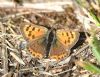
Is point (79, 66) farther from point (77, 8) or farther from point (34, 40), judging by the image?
point (77, 8)

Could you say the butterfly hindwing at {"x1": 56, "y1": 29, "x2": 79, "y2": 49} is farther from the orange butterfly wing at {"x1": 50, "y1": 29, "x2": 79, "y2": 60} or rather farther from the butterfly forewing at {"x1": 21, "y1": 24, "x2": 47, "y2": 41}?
the butterfly forewing at {"x1": 21, "y1": 24, "x2": 47, "y2": 41}

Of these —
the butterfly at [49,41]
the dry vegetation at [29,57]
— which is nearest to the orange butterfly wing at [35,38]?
the butterfly at [49,41]

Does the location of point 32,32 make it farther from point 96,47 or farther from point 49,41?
point 96,47

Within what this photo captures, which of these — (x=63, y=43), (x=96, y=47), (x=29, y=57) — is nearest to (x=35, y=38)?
(x=29, y=57)

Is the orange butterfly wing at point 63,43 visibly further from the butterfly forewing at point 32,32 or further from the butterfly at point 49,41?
the butterfly forewing at point 32,32

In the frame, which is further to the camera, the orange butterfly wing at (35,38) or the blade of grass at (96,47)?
the orange butterfly wing at (35,38)

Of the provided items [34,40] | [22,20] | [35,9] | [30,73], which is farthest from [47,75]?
[35,9]

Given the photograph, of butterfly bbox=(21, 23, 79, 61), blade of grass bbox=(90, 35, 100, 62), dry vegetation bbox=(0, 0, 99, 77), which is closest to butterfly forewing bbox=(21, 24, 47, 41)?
butterfly bbox=(21, 23, 79, 61)
